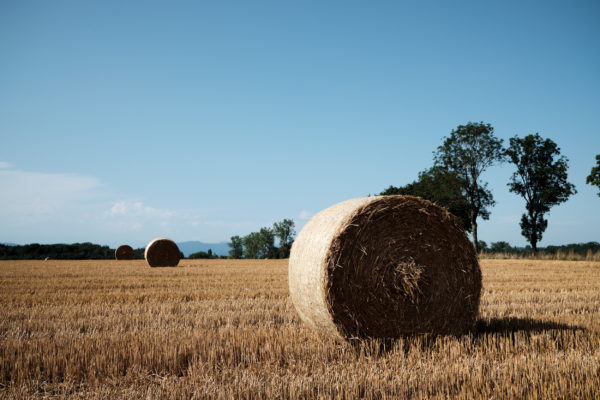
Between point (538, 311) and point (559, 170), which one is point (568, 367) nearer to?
point (538, 311)

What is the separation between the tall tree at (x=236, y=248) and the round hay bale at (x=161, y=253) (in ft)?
201

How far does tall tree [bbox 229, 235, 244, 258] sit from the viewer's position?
83.8 meters

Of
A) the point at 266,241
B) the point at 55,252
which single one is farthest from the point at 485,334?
the point at 266,241

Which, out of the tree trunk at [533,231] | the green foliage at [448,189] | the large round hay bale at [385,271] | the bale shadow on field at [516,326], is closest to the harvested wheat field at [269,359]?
the bale shadow on field at [516,326]

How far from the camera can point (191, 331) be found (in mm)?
5152

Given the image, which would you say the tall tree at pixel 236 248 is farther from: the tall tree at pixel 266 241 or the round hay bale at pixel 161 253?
the round hay bale at pixel 161 253

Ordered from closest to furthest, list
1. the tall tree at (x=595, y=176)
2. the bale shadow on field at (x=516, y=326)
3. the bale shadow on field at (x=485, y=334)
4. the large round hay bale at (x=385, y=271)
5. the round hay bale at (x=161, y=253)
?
the bale shadow on field at (x=485, y=334) → the large round hay bale at (x=385, y=271) → the bale shadow on field at (x=516, y=326) → the round hay bale at (x=161, y=253) → the tall tree at (x=595, y=176)

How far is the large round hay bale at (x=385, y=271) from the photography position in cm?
476

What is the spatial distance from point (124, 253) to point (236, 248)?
52709 mm

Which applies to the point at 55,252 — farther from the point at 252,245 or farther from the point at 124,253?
the point at 252,245

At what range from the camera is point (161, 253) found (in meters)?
21.9

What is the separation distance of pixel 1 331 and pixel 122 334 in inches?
62.7

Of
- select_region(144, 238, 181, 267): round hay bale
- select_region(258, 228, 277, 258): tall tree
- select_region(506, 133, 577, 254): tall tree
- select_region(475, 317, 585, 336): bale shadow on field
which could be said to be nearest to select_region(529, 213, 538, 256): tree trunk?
select_region(506, 133, 577, 254): tall tree

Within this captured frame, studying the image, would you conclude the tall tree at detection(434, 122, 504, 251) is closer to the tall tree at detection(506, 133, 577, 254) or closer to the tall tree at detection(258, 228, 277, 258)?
the tall tree at detection(506, 133, 577, 254)
